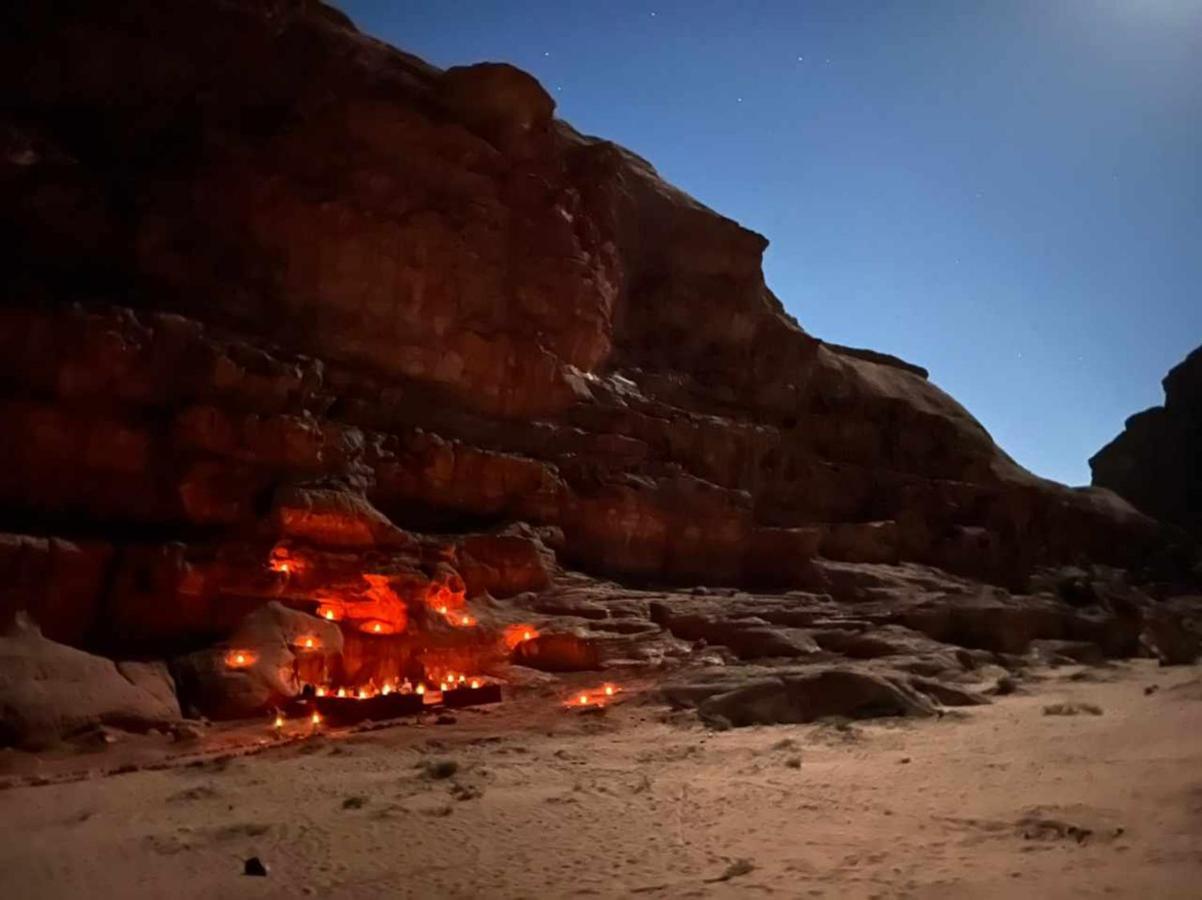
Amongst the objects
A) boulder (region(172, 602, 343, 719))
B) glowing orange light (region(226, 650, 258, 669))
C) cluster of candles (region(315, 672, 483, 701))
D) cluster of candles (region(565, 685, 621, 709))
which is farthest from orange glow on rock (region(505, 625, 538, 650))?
glowing orange light (region(226, 650, 258, 669))

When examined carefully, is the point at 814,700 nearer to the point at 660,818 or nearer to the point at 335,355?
the point at 660,818

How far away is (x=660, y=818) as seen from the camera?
32.4 feet

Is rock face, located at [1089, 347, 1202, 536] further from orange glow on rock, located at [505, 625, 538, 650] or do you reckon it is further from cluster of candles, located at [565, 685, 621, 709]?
cluster of candles, located at [565, 685, 621, 709]

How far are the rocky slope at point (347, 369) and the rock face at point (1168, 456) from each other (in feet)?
117

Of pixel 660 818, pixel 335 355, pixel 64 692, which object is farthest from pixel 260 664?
pixel 660 818

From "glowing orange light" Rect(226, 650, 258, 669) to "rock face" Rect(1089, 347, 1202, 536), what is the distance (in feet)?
213

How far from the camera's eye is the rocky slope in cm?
1969

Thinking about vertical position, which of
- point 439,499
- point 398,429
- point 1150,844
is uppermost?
point 398,429

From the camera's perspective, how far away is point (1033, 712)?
16.5 metres

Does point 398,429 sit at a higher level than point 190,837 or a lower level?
higher

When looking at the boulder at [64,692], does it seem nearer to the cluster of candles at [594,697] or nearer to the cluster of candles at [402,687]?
the cluster of candles at [402,687]

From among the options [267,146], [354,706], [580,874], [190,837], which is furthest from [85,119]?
[580,874]

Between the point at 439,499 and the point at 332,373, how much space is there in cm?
444

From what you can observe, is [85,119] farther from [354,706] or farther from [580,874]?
[580,874]
